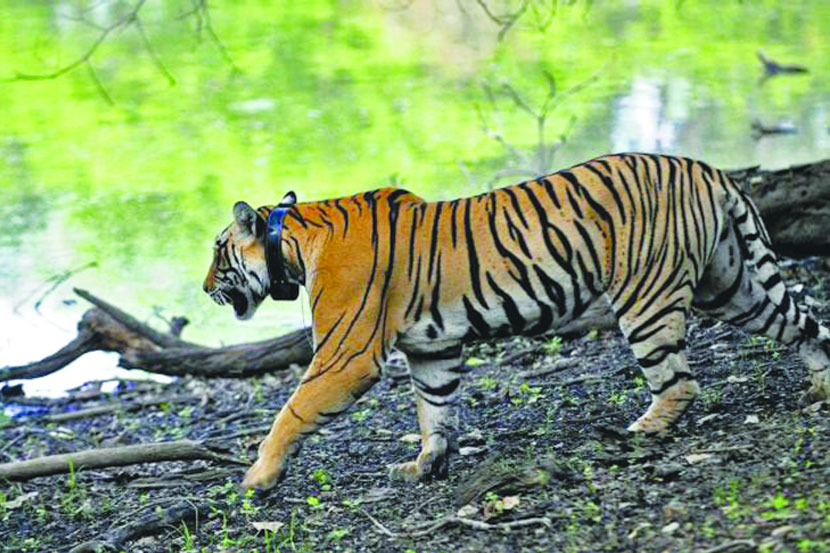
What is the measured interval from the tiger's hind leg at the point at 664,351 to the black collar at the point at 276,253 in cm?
157

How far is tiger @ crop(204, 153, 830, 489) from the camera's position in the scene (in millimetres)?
5992

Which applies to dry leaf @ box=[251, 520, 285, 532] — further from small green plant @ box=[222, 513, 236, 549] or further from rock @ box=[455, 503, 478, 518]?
rock @ box=[455, 503, 478, 518]

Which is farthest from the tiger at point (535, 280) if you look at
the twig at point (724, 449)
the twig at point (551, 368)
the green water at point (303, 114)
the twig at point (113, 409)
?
the green water at point (303, 114)

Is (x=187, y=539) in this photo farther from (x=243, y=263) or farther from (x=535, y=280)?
(x=535, y=280)

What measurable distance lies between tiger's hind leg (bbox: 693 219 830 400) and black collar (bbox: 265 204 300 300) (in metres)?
A: 1.87

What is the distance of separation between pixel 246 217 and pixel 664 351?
195 centimetres

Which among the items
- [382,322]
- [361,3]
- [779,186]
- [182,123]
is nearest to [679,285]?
[382,322]

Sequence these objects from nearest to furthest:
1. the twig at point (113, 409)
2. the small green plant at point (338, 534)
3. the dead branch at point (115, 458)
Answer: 1. the small green plant at point (338, 534)
2. the dead branch at point (115, 458)
3. the twig at point (113, 409)

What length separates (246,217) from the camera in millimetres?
6375

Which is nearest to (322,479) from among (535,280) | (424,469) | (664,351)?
(424,469)

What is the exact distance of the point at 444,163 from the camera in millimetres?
14477

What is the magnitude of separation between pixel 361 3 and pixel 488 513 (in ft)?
60.9

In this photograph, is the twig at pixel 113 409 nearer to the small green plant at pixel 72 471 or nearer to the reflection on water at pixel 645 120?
the small green plant at pixel 72 471

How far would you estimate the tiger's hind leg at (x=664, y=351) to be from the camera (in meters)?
5.96
